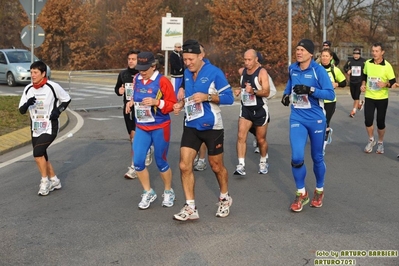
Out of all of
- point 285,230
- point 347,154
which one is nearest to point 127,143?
point 347,154

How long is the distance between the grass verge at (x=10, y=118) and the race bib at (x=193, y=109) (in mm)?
7228

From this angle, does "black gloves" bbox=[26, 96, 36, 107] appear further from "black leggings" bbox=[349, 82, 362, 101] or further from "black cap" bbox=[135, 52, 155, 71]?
"black leggings" bbox=[349, 82, 362, 101]

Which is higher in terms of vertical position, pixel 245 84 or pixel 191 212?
pixel 245 84

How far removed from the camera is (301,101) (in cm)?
714

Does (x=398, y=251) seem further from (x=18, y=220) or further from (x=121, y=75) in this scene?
(x=121, y=75)

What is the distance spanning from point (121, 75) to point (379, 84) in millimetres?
4616

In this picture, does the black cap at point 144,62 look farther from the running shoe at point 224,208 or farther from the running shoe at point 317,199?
the running shoe at point 317,199

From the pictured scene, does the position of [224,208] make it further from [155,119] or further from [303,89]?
[303,89]

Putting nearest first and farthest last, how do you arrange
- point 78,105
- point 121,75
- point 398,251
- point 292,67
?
point 398,251, point 292,67, point 121,75, point 78,105

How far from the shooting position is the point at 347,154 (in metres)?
11.0

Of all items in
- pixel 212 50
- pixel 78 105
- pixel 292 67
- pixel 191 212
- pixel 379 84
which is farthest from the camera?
pixel 212 50

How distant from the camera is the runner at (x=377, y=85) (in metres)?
10.7

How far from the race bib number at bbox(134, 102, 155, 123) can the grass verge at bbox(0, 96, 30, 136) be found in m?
6.51

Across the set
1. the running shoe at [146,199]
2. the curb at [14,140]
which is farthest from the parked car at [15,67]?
the running shoe at [146,199]
